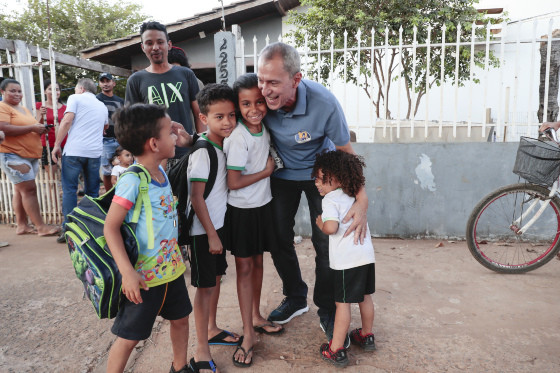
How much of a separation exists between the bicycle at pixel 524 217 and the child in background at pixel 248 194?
2.06 meters

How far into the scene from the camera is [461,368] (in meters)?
2.16

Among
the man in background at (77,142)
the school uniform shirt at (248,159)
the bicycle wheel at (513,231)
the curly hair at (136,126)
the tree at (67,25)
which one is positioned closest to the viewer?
the curly hair at (136,126)

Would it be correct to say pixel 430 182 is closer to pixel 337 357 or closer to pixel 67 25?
pixel 337 357

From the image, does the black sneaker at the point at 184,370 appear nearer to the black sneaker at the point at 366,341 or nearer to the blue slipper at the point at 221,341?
the blue slipper at the point at 221,341

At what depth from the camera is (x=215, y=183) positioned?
2178mm

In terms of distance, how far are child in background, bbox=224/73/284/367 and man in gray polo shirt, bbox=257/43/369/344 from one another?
0.27ft

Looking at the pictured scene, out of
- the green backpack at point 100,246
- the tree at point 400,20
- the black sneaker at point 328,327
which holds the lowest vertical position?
the black sneaker at point 328,327

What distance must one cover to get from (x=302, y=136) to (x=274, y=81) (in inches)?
14.4

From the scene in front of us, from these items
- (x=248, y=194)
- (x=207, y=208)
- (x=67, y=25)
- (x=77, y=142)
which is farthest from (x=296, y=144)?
(x=67, y=25)

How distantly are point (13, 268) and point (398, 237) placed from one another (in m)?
3.91

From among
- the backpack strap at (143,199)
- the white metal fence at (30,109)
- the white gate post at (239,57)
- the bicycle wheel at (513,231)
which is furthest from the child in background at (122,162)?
the bicycle wheel at (513,231)

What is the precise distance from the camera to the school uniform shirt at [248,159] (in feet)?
7.07

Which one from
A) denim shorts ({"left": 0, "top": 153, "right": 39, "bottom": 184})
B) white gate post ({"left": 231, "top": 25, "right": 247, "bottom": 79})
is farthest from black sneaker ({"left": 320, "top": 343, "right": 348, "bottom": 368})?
denim shorts ({"left": 0, "top": 153, "right": 39, "bottom": 184})

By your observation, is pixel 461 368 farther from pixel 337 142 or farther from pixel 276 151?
pixel 276 151
